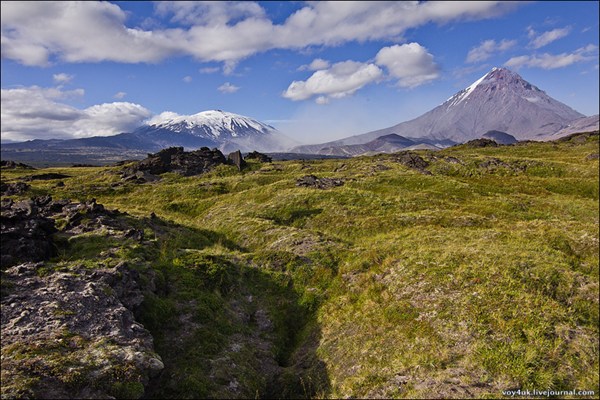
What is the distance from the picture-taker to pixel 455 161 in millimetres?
80688

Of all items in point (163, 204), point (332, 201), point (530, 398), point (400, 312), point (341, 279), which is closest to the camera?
point (530, 398)

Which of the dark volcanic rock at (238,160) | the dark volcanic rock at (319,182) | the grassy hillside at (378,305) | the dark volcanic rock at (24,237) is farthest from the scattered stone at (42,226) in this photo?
the dark volcanic rock at (238,160)

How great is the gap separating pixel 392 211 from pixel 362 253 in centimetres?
1602

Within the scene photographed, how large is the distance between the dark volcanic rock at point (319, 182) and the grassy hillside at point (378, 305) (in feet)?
49.5

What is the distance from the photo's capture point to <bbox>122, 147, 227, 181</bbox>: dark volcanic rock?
7912cm

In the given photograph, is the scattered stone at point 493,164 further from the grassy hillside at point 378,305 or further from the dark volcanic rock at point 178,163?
the dark volcanic rock at point 178,163

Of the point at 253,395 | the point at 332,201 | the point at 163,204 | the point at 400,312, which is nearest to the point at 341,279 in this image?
the point at 400,312

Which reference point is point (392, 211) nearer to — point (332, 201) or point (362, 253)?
point (332, 201)

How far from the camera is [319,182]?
56344 millimetres

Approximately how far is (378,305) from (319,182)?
3863 cm

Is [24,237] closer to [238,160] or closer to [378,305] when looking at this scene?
[378,305]

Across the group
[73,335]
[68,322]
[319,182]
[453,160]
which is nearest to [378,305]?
[73,335]

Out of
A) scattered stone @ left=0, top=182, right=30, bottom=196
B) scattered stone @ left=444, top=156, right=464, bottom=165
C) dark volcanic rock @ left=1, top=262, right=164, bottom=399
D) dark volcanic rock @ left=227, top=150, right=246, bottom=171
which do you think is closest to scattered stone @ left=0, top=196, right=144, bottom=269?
dark volcanic rock @ left=1, top=262, right=164, bottom=399

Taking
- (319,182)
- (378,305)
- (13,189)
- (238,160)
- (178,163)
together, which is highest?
(238,160)
